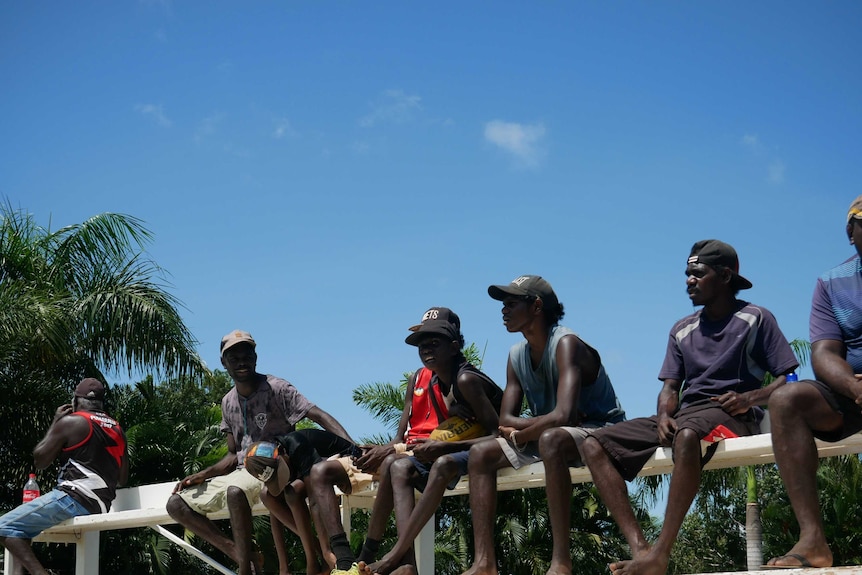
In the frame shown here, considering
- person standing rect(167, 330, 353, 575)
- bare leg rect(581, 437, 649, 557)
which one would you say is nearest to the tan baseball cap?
person standing rect(167, 330, 353, 575)

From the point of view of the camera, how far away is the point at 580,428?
5855mm

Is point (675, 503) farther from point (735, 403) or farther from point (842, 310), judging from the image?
point (842, 310)

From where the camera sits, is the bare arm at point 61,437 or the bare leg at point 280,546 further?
the bare arm at point 61,437

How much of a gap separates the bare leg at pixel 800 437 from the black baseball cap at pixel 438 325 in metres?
2.64

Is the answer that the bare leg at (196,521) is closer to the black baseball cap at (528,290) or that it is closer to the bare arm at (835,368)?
the black baseball cap at (528,290)

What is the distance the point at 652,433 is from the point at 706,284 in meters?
0.90

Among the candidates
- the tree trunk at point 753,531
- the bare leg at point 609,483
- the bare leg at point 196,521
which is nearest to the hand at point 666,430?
the bare leg at point 609,483

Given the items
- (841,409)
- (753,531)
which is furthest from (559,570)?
(753,531)

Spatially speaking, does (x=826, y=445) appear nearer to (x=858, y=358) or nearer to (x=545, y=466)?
(x=858, y=358)

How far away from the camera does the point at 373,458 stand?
6.78 m

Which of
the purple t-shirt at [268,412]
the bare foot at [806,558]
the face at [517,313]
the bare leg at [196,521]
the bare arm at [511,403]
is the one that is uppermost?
the face at [517,313]

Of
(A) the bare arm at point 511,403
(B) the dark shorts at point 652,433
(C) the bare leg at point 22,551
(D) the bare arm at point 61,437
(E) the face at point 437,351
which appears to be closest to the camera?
(B) the dark shorts at point 652,433

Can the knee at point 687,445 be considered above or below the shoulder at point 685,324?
below

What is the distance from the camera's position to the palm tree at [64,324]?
1495cm
